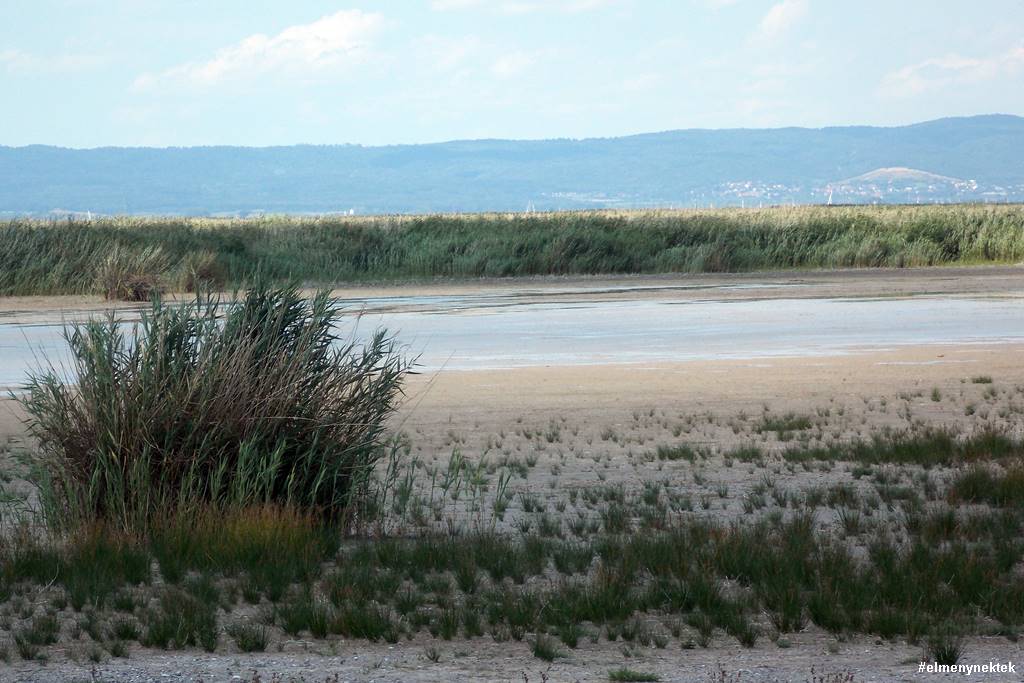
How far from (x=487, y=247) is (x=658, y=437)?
111ft

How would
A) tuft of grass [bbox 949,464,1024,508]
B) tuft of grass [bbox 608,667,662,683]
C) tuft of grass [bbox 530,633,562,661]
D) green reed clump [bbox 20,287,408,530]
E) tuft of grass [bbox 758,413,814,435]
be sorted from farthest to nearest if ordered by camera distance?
1. tuft of grass [bbox 758,413,814,435]
2. tuft of grass [bbox 949,464,1024,508]
3. green reed clump [bbox 20,287,408,530]
4. tuft of grass [bbox 530,633,562,661]
5. tuft of grass [bbox 608,667,662,683]

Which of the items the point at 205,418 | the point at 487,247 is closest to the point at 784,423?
the point at 205,418

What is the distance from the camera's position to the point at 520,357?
79.6 feet

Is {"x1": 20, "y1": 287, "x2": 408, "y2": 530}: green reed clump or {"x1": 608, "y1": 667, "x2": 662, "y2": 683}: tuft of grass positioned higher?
{"x1": 20, "y1": 287, "x2": 408, "y2": 530}: green reed clump

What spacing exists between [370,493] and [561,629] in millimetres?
4289

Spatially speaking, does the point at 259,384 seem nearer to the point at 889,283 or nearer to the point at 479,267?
the point at 889,283

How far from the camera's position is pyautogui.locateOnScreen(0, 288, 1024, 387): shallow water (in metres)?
24.4

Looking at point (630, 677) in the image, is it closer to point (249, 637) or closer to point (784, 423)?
point (249, 637)

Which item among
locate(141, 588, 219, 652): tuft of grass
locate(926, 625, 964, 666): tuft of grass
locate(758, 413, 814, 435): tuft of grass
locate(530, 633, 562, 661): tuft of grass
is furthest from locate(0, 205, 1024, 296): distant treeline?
locate(926, 625, 964, 666): tuft of grass

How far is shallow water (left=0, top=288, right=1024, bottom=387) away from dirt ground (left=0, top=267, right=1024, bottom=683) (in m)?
1.58

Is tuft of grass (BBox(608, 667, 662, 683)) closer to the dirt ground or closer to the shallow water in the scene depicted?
the dirt ground

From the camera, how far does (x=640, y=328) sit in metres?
29.5

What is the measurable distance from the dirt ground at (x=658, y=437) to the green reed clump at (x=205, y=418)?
69.7 inches

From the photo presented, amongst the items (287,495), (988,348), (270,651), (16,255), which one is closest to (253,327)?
(287,495)
